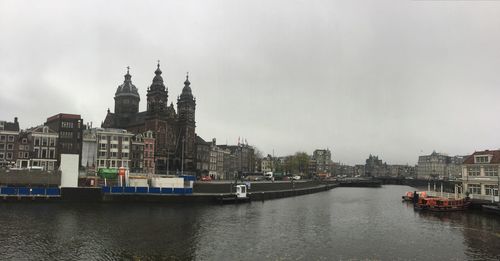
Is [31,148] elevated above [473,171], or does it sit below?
above

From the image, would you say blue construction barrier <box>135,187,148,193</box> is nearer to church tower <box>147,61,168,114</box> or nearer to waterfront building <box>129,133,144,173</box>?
waterfront building <box>129,133,144,173</box>

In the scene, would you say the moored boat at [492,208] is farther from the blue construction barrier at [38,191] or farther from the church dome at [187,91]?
the church dome at [187,91]

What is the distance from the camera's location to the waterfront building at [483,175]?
80500 mm

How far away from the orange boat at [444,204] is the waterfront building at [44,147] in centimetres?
11627

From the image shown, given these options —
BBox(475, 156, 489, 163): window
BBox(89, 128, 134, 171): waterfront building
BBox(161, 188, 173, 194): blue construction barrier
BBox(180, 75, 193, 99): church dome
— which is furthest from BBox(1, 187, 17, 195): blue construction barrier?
BBox(475, 156, 489, 163): window

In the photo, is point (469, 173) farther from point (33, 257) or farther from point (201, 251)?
point (33, 257)

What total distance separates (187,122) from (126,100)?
3126cm

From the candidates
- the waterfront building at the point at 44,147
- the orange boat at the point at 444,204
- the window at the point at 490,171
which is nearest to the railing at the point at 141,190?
the waterfront building at the point at 44,147

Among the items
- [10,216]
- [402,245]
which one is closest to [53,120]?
[10,216]

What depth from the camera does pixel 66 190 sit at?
8731 centimetres

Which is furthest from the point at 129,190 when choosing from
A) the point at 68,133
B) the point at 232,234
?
the point at 68,133

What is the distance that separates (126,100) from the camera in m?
172

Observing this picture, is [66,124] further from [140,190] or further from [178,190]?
[178,190]

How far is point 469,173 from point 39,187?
104 m
